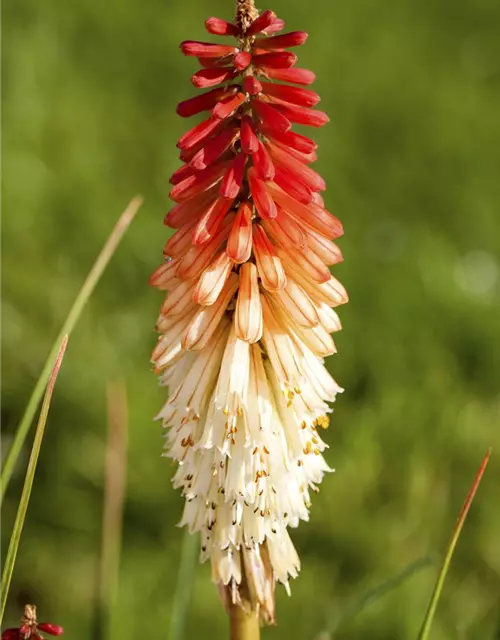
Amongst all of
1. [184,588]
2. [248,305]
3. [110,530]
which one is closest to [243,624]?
[184,588]

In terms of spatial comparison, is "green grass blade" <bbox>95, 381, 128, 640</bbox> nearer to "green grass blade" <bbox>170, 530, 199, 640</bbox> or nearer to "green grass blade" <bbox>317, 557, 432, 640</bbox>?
"green grass blade" <bbox>170, 530, 199, 640</bbox>

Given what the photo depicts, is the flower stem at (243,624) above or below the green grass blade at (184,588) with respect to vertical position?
below

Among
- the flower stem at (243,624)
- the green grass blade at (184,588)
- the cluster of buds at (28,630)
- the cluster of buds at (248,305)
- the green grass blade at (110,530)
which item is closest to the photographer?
the cluster of buds at (28,630)

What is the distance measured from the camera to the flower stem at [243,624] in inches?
101

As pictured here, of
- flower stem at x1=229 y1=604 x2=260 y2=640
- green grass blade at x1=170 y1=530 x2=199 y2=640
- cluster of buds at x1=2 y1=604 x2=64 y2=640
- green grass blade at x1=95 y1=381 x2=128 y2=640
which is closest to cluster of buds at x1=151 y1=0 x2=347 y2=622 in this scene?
flower stem at x1=229 y1=604 x2=260 y2=640

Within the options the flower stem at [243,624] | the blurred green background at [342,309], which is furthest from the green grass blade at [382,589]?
the flower stem at [243,624]

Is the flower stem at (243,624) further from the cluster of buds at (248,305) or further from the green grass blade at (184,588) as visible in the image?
the green grass blade at (184,588)

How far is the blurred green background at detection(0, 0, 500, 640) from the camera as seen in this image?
4.66 meters

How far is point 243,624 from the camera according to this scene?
2586 mm

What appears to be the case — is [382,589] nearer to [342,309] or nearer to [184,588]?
[184,588]

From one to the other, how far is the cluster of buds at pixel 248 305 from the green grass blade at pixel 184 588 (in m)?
0.23

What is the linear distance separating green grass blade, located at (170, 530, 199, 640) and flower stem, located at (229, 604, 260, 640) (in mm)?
301

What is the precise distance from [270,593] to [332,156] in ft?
19.0

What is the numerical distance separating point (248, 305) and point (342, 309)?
148 inches
